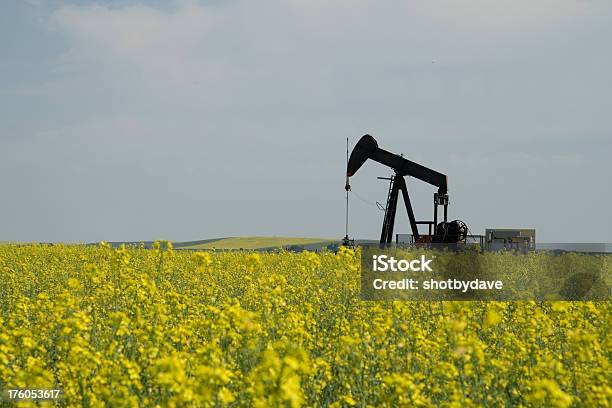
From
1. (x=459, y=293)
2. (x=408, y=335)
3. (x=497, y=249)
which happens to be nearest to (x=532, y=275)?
(x=459, y=293)

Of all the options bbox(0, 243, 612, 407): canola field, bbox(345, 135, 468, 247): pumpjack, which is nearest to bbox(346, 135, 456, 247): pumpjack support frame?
bbox(345, 135, 468, 247): pumpjack

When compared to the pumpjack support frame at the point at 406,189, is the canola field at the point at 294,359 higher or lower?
lower

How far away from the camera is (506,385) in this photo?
571 centimetres

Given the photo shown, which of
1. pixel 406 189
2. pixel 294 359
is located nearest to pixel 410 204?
pixel 406 189

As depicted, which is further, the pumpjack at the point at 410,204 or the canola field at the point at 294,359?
the pumpjack at the point at 410,204

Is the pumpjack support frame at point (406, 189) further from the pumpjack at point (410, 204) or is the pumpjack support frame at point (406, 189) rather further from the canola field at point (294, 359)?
the canola field at point (294, 359)

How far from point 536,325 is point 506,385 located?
1.50 m

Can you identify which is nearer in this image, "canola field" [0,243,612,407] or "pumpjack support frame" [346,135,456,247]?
"canola field" [0,243,612,407]

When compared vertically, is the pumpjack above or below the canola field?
above

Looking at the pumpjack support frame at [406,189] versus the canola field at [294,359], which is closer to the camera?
the canola field at [294,359]

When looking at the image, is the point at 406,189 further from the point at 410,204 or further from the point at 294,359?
the point at 294,359

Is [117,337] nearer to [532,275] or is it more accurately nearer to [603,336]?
[603,336]

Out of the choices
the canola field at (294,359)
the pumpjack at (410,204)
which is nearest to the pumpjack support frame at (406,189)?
the pumpjack at (410,204)

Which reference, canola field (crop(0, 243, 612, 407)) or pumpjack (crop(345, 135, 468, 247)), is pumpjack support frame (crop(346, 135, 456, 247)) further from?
canola field (crop(0, 243, 612, 407))
